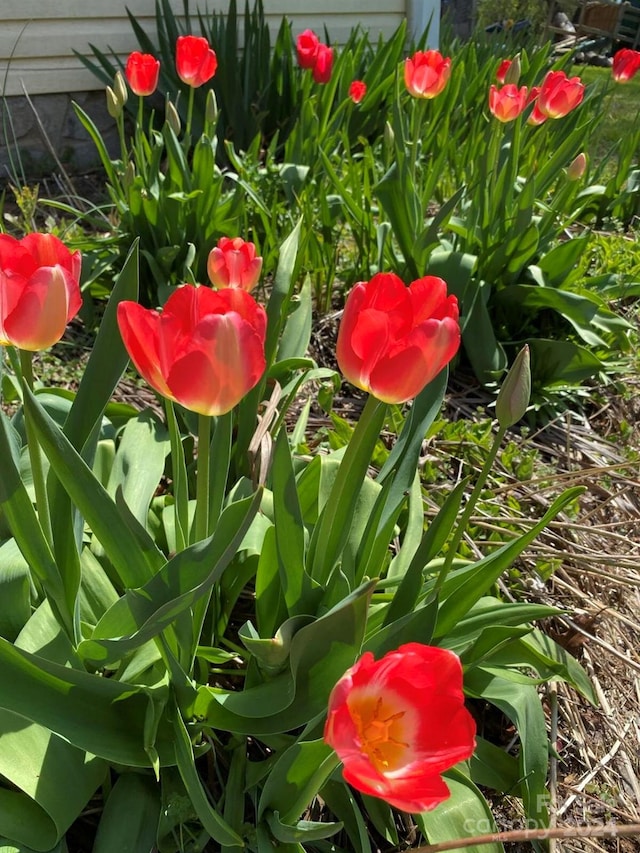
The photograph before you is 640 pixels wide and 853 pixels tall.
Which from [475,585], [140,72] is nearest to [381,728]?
[475,585]

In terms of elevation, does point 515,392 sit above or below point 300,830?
above

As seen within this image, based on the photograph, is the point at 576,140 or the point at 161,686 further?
the point at 576,140

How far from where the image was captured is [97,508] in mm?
898

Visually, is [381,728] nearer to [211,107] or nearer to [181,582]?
[181,582]

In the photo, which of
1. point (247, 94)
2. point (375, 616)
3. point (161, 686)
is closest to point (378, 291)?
point (375, 616)

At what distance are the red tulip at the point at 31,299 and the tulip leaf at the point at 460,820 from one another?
2.70 ft

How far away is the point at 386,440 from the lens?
2000 millimetres

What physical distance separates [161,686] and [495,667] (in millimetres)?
560

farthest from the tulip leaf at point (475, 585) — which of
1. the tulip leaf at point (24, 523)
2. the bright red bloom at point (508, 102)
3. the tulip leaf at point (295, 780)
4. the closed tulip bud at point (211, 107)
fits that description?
the closed tulip bud at point (211, 107)

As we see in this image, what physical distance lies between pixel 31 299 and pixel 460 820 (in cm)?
90

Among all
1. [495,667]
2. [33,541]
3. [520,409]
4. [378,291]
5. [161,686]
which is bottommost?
[495,667]

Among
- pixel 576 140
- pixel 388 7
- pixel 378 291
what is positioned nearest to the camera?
pixel 378 291

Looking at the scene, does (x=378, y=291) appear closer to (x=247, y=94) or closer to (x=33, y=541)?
(x=33, y=541)

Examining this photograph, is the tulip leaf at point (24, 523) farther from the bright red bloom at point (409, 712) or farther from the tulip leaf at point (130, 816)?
the bright red bloom at point (409, 712)
